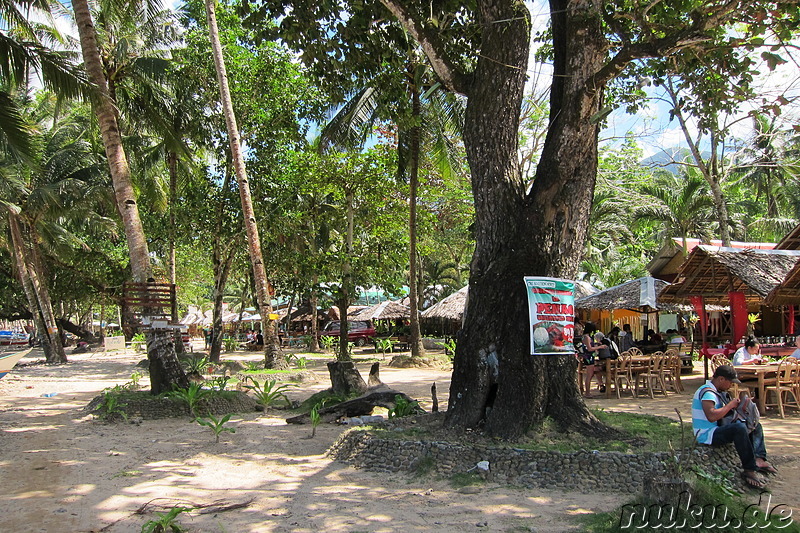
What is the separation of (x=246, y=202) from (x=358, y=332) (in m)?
16.6

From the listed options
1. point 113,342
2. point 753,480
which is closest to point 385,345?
point 113,342

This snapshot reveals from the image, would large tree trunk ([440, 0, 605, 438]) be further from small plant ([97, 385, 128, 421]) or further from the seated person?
small plant ([97, 385, 128, 421])

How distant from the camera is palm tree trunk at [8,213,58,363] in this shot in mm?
19986

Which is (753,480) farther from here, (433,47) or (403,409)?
(433,47)

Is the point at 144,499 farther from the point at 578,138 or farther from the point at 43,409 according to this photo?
the point at 43,409

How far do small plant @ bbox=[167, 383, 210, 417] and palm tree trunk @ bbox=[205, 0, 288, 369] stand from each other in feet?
16.8

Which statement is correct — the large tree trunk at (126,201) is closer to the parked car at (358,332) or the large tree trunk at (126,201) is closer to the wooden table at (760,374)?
the wooden table at (760,374)

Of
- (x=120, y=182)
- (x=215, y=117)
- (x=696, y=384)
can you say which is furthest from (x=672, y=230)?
(x=120, y=182)

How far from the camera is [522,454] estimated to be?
541 centimetres

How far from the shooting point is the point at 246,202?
14.2m

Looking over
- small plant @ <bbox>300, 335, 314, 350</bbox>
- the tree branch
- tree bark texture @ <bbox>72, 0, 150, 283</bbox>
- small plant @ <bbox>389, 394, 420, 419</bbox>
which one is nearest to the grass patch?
small plant @ <bbox>389, 394, 420, 419</bbox>

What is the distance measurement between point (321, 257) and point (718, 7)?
14.9 m

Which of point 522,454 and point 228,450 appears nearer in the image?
point 522,454

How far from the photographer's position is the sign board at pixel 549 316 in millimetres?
6000
